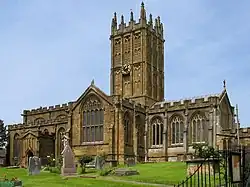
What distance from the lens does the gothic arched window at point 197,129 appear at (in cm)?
6006

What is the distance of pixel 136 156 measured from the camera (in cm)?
6081

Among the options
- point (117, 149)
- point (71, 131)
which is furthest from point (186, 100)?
point (71, 131)

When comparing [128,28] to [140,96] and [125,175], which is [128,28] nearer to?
[140,96]

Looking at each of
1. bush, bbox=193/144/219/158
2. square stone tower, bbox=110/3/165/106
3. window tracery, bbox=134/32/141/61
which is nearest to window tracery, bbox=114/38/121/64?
square stone tower, bbox=110/3/165/106

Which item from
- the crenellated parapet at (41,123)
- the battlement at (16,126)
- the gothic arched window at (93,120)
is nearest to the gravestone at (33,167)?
the gothic arched window at (93,120)

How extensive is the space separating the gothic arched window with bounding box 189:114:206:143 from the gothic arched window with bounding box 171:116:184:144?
1.61 meters

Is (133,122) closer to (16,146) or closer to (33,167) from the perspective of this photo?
(16,146)

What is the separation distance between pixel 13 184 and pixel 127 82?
4691 centimetres

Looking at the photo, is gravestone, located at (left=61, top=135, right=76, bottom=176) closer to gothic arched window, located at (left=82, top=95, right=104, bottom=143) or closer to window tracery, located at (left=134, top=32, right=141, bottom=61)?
gothic arched window, located at (left=82, top=95, right=104, bottom=143)

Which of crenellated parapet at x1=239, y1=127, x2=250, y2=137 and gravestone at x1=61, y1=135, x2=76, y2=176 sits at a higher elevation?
crenellated parapet at x1=239, y1=127, x2=250, y2=137

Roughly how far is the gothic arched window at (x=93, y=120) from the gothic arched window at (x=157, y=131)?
7789 mm

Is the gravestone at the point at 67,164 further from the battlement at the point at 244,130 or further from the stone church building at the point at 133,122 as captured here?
the battlement at the point at 244,130

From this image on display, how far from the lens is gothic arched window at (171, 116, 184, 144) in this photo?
62219 millimetres

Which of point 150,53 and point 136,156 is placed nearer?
point 136,156
